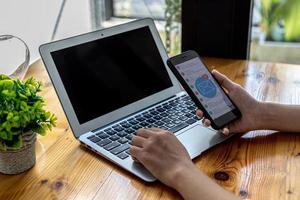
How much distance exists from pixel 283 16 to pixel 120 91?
828mm

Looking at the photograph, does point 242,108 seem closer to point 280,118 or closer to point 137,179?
point 280,118

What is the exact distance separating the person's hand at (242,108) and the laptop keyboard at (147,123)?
0.23 ft

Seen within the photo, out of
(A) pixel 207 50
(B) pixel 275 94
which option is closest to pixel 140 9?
(A) pixel 207 50

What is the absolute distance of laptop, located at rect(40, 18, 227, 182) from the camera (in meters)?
0.79

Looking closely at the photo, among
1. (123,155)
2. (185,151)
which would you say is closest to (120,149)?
(123,155)

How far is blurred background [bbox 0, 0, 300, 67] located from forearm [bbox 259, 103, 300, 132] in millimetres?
611

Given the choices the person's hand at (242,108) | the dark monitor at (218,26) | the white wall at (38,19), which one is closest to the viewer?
the person's hand at (242,108)

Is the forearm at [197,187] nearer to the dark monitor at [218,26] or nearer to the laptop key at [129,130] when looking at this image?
the laptop key at [129,130]

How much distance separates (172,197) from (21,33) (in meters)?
0.86

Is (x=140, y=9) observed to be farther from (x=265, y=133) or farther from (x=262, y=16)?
(x=265, y=133)

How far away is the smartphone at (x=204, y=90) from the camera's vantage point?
32.1 inches

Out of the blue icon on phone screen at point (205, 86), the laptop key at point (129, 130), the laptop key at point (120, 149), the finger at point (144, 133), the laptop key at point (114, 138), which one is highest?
the blue icon on phone screen at point (205, 86)

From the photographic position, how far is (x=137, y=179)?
703 millimetres

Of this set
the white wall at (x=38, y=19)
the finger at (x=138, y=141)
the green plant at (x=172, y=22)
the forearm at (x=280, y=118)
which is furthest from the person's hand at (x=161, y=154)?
the green plant at (x=172, y=22)
